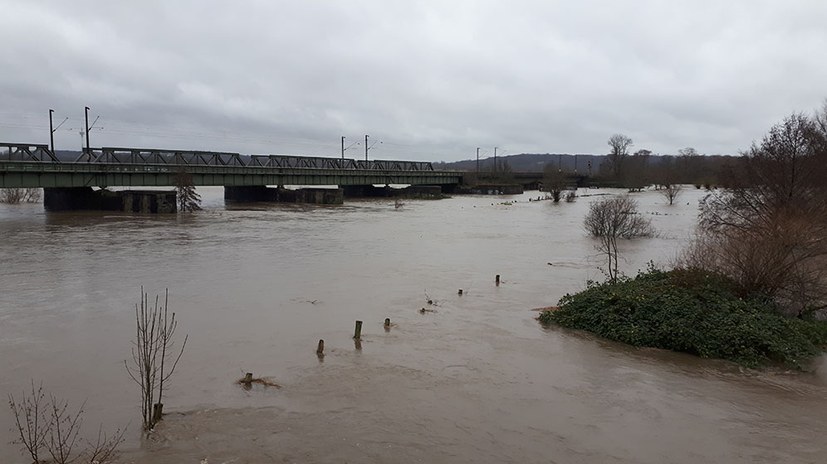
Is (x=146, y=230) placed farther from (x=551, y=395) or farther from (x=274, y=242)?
(x=551, y=395)

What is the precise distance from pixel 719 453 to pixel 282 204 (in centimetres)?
6801

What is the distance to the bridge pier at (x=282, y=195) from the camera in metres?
74.1

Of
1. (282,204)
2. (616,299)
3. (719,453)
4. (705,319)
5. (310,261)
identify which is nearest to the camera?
(719,453)

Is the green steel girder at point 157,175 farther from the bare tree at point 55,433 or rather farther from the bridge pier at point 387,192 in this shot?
the bare tree at point 55,433

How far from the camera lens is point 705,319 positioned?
14.3m

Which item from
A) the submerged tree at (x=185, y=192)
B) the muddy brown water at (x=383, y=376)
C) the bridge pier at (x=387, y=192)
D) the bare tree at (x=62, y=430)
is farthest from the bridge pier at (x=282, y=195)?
the bare tree at (x=62, y=430)

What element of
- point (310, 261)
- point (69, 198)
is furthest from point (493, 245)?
point (69, 198)

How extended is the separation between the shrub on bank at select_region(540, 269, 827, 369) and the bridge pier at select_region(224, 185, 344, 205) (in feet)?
195

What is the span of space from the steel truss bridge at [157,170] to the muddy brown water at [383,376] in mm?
27961

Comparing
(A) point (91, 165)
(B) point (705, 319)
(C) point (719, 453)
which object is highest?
(A) point (91, 165)

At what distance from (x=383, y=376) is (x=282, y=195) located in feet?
219

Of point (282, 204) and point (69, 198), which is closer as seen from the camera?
point (69, 198)

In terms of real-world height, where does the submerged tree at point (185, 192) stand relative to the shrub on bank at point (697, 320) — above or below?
above

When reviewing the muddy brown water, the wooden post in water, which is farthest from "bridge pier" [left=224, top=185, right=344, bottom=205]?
the wooden post in water
